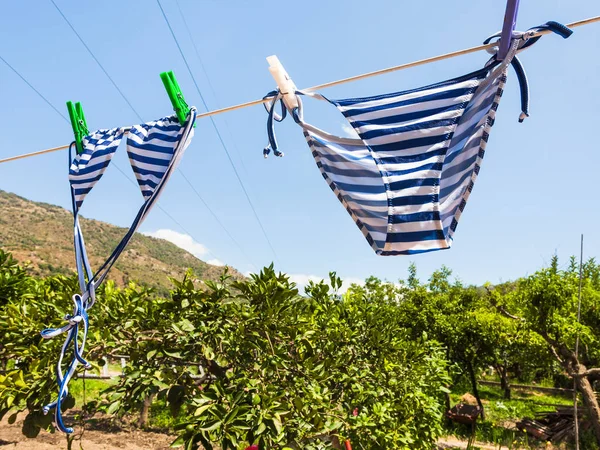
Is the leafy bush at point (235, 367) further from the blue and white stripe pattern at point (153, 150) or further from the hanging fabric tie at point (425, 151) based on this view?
the hanging fabric tie at point (425, 151)

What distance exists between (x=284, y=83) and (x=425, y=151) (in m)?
0.96

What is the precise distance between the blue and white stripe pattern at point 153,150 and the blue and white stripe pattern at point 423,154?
123 cm

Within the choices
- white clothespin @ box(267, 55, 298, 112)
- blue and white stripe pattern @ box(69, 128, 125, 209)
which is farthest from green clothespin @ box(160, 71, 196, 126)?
→ white clothespin @ box(267, 55, 298, 112)

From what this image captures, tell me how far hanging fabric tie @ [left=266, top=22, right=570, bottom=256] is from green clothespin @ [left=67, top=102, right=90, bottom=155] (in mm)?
2078

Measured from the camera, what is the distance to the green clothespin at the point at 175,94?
291 centimetres

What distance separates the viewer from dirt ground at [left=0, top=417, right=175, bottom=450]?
707cm

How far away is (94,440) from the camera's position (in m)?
8.02

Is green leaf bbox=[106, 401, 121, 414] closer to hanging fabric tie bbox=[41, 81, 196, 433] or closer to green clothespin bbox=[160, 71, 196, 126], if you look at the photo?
hanging fabric tie bbox=[41, 81, 196, 433]

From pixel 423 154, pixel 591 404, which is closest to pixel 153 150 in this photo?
pixel 423 154

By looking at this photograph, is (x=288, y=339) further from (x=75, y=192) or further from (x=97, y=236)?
(x=97, y=236)

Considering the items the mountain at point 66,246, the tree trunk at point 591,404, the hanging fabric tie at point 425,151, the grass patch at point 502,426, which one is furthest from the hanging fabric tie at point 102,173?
the mountain at point 66,246

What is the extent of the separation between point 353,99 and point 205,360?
1.80 metres

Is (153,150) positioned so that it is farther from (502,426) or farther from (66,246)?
(66,246)

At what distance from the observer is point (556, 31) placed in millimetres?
2012
